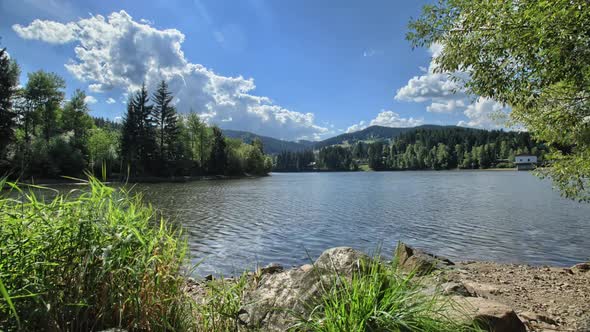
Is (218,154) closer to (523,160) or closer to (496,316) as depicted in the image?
(496,316)

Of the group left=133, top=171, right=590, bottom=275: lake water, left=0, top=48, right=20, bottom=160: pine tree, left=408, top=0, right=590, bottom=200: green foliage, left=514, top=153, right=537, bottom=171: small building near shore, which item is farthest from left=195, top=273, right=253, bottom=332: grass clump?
left=514, top=153, right=537, bottom=171: small building near shore

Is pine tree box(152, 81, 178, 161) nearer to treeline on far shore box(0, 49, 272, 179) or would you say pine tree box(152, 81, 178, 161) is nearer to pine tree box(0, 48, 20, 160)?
treeline on far shore box(0, 49, 272, 179)

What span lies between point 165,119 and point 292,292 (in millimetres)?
84720

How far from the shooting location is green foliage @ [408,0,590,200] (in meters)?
5.55

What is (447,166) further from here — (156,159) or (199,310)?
(199,310)

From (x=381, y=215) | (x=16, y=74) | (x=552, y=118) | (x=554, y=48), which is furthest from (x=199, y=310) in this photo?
(x=16, y=74)

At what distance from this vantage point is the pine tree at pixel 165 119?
79.5 meters

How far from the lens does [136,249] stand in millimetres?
3438

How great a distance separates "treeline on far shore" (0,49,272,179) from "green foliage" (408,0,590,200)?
48.8m

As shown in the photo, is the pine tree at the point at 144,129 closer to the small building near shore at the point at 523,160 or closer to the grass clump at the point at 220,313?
the grass clump at the point at 220,313

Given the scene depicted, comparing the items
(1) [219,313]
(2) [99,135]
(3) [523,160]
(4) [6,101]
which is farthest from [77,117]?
(3) [523,160]

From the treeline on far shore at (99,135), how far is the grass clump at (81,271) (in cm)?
4863

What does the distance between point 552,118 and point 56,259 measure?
35.8 ft

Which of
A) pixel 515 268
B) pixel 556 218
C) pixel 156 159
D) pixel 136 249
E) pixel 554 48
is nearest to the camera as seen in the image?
pixel 136 249
